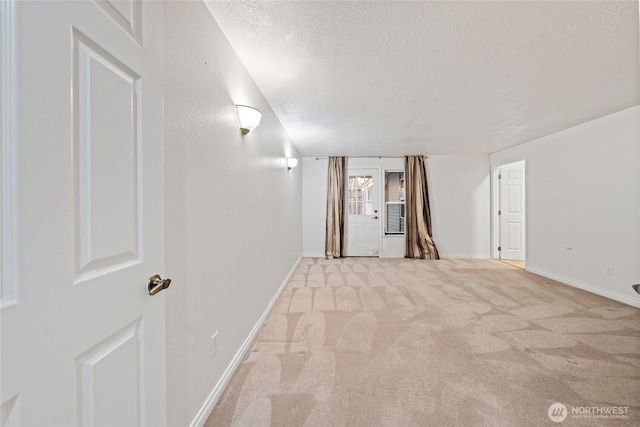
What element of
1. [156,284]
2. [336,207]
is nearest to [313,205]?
[336,207]

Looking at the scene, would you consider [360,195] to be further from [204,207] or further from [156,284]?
[156,284]

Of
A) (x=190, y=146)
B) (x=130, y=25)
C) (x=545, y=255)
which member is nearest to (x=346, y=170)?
(x=545, y=255)

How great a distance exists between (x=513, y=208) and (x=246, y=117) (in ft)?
18.5

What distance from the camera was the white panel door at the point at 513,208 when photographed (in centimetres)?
512

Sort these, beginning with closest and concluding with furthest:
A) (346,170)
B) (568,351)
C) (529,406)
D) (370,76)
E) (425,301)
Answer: (529,406), (568,351), (370,76), (425,301), (346,170)

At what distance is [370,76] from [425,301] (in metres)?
2.51

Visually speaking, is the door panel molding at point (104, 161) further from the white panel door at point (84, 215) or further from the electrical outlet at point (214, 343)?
the electrical outlet at point (214, 343)

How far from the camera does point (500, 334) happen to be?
2.17 m

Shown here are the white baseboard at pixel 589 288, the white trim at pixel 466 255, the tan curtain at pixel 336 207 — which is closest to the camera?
the white baseboard at pixel 589 288

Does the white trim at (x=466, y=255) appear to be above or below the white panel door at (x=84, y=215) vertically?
below

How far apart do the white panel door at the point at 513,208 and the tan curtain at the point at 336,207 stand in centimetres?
331

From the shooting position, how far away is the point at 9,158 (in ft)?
1.39

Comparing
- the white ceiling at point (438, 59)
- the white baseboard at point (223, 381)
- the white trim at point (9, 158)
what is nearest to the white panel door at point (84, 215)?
the white trim at point (9, 158)

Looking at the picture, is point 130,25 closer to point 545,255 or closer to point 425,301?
point 425,301
